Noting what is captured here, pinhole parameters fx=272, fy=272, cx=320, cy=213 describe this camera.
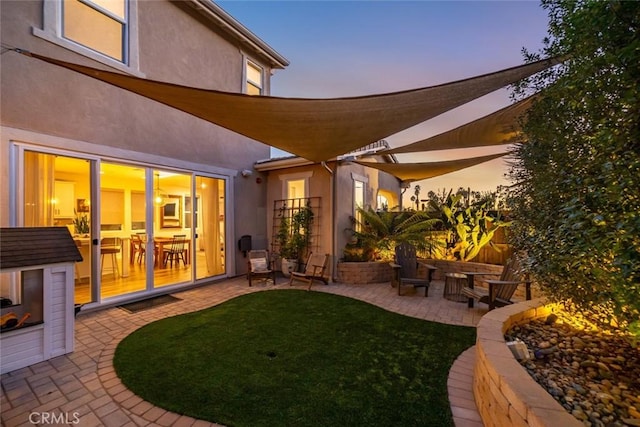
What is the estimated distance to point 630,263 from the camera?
1397 millimetres

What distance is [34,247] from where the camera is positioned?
315cm

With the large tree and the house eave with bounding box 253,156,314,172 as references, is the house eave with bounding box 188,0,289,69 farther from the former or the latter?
the large tree

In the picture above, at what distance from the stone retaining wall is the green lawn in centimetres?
38

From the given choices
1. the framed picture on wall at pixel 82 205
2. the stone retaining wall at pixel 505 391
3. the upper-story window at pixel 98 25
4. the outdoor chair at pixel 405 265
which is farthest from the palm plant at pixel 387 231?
the framed picture on wall at pixel 82 205

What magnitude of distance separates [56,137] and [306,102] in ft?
14.2

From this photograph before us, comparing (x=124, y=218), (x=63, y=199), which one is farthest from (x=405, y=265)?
(x=63, y=199)

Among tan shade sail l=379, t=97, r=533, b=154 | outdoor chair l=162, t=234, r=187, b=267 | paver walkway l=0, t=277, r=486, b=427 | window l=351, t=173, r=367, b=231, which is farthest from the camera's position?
outdoor chair l=162, t=234, r=187, b=267

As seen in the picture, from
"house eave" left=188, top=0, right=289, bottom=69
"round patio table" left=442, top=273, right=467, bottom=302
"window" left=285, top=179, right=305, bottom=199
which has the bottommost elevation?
"round patio table" left=442, top=273, right=467, bottom=302

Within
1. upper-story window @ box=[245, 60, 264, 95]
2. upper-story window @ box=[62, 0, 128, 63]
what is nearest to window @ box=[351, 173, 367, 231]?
upper-story window @ box=[245, 60, 264, 95]

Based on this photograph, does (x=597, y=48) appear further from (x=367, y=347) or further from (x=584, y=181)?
(x=367, y=347)

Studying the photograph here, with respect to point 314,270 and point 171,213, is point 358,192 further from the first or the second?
point 171,213

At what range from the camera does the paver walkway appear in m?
2.23

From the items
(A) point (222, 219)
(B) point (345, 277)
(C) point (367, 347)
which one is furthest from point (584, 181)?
(A) point (222, 219)

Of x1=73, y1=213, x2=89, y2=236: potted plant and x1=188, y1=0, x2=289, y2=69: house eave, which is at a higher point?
x1=188, y1=0, x2=289, y2=69: house eave
